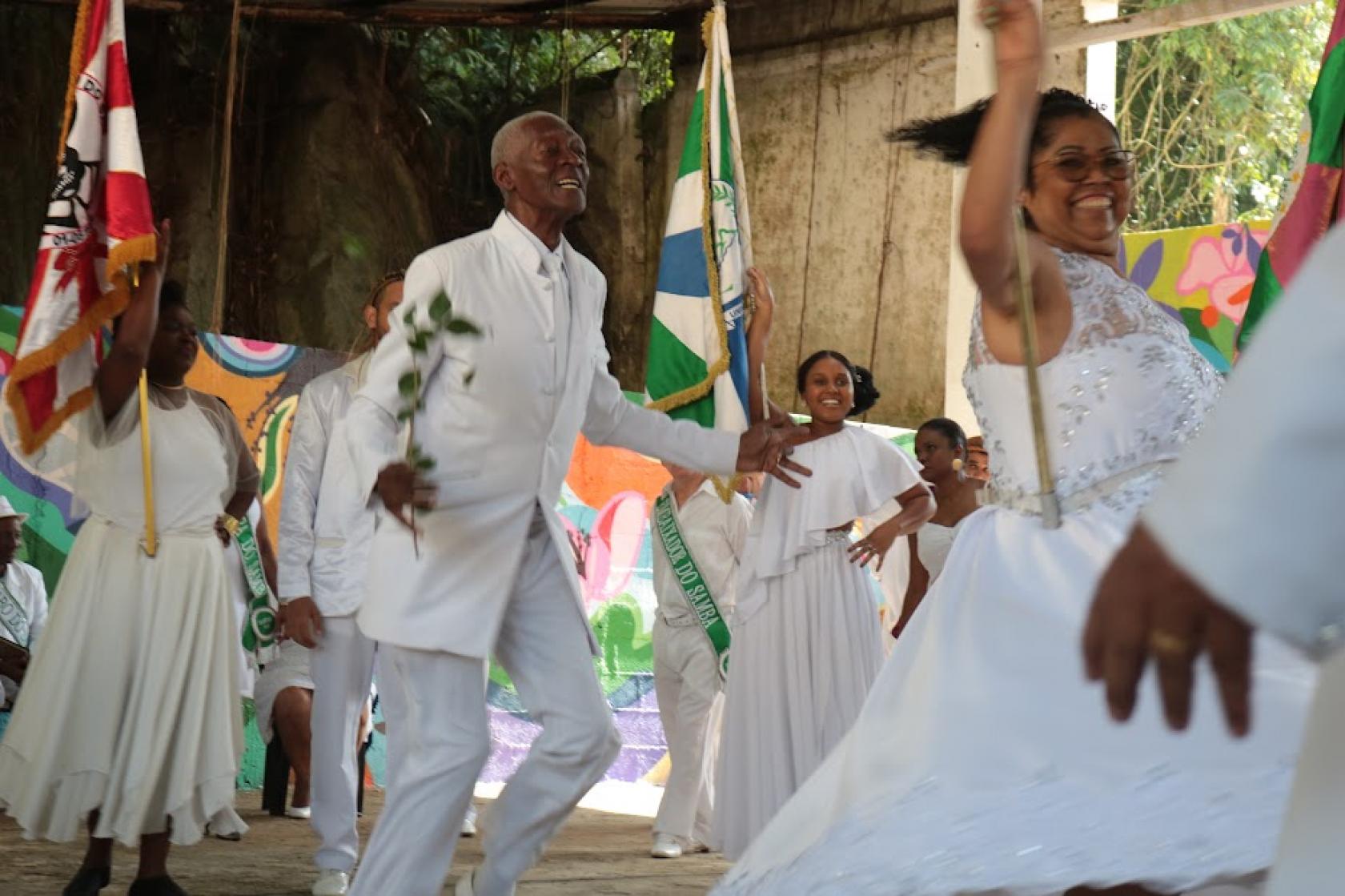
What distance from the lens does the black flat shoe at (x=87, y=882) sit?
18.6ft

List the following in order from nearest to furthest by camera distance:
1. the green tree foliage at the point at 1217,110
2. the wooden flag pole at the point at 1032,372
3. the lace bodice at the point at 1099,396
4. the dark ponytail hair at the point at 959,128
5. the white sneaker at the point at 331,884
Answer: the wooden flag pole at the point at 1032,372 < the lace bodice at the point at 1099,396 < the dark ponytail hair at the point at 959,128 < the white sneaker at the point at 331,884 < the green tree foliage at the point at 1217,110

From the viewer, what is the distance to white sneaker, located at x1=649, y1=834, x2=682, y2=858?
312 inches

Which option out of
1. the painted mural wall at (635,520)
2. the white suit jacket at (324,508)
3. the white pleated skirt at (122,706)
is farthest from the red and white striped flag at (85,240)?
the painted mural wall at (635,520)

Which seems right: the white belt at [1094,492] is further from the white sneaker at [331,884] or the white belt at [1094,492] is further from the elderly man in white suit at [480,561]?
the white sneaker at [331,884]

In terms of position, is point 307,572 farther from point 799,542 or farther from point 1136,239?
point 1136,239

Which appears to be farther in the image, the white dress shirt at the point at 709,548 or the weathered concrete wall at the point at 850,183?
the weathered concrete wall at the point at 850,183

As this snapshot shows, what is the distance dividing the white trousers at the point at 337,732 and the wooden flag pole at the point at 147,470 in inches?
39.7

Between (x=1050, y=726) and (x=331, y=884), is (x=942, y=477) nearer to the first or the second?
(x=331, y=884)

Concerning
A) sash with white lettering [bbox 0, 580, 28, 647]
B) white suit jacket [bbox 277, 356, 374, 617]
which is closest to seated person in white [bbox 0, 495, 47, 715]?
sash with white lettering [bbox 0, 580, 28, 647]

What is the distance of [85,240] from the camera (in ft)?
20.7

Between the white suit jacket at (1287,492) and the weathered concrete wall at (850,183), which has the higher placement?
the weathered concrete wall at (850,183)

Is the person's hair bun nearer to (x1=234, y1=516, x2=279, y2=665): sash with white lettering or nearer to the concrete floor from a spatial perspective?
the concrete floor

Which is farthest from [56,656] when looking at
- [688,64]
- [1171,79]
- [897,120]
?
[1171,79]

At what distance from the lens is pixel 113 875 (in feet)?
21.5
